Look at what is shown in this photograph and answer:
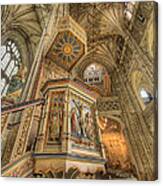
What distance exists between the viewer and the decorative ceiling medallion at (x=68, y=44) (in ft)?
11.0

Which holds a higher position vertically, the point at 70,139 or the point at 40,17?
the point at 40,17

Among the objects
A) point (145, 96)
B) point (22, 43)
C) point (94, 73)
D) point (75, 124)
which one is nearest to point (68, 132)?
point (75, 124)

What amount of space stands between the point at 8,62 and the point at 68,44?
401 mm

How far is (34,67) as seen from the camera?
133 inches

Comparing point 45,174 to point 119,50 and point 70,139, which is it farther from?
point 119,50

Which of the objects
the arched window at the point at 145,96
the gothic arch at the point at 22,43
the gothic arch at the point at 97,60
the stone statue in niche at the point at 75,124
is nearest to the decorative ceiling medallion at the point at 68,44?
the gothic arch at the point at 97,60

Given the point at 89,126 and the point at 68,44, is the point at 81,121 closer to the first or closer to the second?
the point at 89,126

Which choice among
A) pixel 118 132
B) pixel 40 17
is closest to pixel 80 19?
pixel 40 17

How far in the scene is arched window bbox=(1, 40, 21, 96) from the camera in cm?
341

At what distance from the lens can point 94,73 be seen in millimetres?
3316

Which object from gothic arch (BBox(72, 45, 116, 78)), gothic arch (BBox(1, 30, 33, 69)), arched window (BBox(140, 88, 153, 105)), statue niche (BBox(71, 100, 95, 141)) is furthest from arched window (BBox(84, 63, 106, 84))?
gothic arch (BBox(1, 30, 33, 69))

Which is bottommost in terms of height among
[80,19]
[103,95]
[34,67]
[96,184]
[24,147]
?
[96,184]

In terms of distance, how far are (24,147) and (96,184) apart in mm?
495

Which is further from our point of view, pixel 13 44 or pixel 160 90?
pixel 13 44
